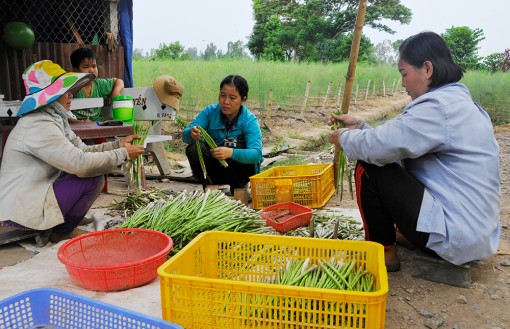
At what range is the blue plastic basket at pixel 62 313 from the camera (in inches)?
64.0

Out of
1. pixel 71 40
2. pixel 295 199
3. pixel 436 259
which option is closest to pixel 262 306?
pixel 436 259

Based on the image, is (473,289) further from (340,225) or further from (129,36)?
(129,36)

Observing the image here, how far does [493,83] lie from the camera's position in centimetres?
1508

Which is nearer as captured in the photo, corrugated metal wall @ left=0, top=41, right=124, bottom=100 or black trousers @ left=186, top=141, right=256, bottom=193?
black trousers @ left=186, top=141, right=256, bottom=193

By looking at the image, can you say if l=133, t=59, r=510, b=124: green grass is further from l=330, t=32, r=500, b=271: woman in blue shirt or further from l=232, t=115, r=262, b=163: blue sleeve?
l=330, t=32, r=500, b=271: woman in blue shirt

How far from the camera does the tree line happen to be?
87.6ft

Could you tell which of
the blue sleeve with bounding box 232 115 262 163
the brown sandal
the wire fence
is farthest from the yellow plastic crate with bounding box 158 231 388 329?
the wire fence

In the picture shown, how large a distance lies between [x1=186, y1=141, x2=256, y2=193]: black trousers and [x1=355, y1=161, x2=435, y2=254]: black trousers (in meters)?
1.70

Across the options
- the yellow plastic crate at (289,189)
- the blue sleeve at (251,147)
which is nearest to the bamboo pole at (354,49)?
the yellow plastic crate at (289,189)

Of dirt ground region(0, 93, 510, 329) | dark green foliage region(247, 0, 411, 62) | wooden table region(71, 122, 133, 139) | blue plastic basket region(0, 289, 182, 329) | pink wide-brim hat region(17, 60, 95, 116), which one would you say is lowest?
dirt ground region(0, 93, 510, 329)

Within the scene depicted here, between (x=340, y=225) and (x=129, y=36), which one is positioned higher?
(x=129, y=36)

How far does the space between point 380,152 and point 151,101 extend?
3.24m

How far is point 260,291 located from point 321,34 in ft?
88.1

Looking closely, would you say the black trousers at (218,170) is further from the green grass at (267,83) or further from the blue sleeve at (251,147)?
the green grass at (267,83)
